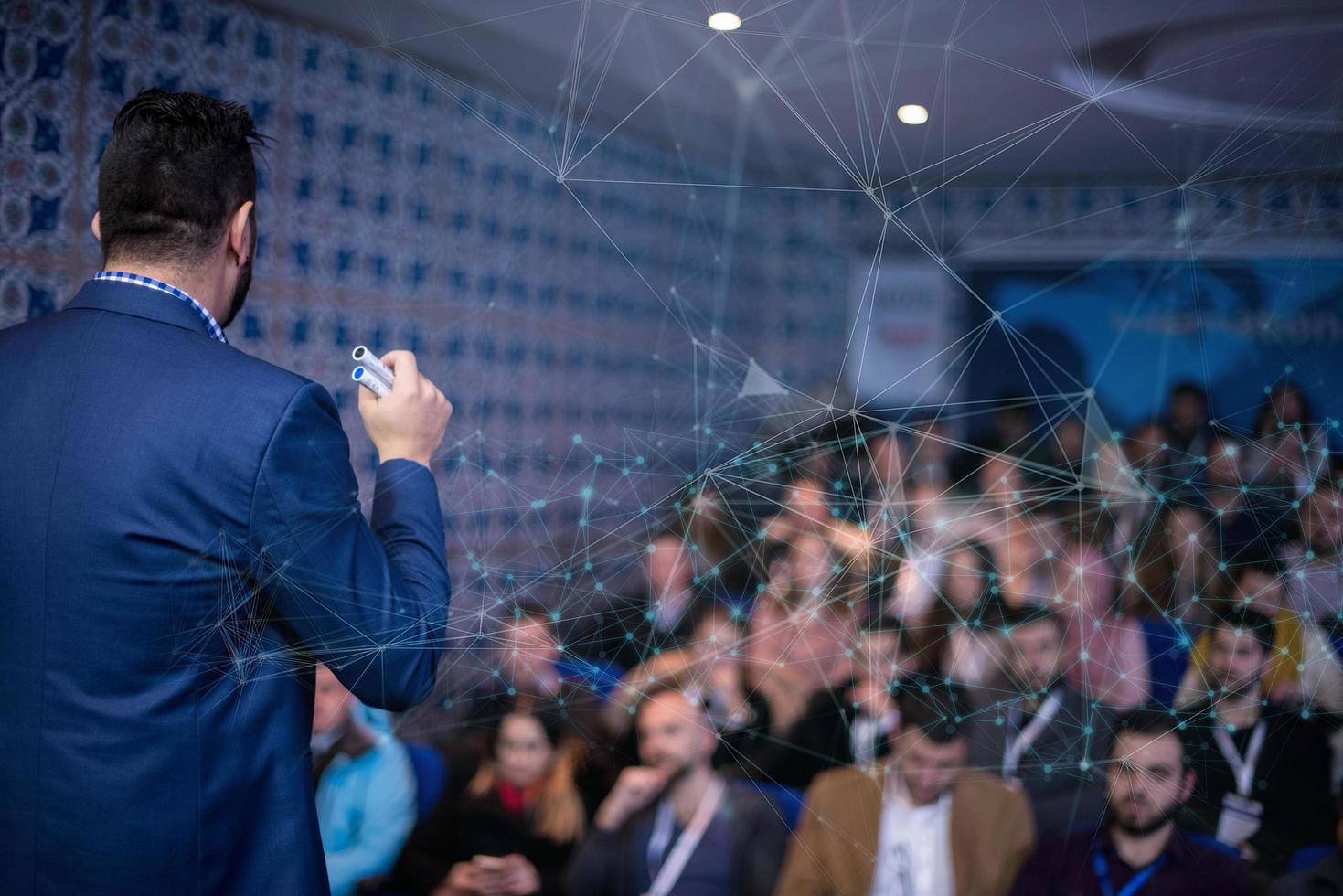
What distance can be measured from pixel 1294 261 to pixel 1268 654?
40 cm

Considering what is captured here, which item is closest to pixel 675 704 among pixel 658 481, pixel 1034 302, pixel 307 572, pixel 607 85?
pixel 658 481

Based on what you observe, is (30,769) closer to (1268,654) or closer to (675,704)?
(675,704)

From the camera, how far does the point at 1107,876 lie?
107 cm

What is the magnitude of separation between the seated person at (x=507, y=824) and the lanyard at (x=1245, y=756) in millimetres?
713

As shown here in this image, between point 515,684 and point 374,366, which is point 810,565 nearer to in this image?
point 515,684

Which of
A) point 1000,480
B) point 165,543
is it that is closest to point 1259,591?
point 1000,480

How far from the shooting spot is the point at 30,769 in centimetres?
83

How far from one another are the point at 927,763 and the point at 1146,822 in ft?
0.77

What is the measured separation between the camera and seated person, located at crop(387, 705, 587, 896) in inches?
45.7

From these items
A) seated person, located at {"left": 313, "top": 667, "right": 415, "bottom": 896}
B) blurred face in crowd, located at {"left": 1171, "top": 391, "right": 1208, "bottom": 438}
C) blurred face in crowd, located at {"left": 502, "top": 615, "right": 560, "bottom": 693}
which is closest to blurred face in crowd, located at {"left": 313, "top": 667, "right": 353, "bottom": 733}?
seated person, located at {"left": 313, "top": 667, "right": 415, "bottom": 896}

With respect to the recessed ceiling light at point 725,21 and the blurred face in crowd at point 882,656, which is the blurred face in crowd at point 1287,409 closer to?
the blurred face in crowd at point 882,656

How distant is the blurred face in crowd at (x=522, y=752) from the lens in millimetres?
1153

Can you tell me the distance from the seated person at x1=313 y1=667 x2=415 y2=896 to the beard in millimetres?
816

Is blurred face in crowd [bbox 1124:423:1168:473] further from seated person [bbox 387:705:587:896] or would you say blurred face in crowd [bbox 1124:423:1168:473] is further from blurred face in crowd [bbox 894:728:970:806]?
seated person [bbox 387:705:587:896]
